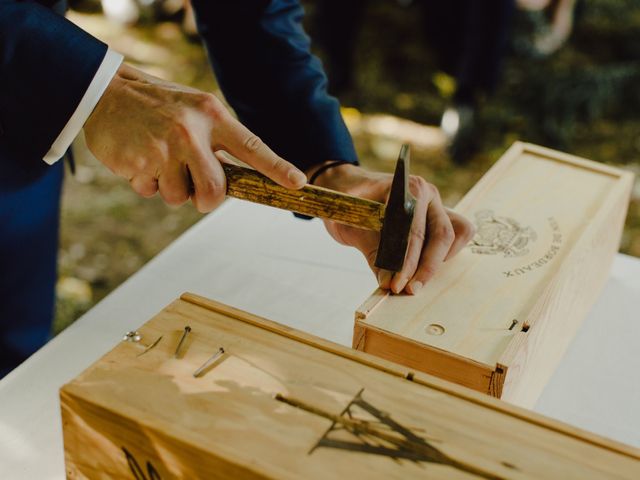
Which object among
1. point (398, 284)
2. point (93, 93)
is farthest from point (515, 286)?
point (93, 93)

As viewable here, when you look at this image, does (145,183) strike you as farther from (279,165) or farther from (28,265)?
(28,265)

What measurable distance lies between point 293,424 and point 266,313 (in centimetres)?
58

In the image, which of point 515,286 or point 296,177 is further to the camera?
point 515,286

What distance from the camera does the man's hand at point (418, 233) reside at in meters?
1.18

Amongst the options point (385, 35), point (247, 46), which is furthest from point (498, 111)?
point (247, 46)

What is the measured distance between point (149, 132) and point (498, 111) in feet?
12.0

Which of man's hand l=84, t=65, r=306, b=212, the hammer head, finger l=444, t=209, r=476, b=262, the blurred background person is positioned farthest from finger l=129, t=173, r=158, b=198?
the blurred background person

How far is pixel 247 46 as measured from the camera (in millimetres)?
1468

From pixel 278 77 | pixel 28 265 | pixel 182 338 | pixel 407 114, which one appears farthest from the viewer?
pixel 407 114

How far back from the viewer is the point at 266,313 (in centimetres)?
140

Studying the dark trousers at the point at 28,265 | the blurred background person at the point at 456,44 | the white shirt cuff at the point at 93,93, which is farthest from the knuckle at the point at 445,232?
the blurred background person at the point at 456,44

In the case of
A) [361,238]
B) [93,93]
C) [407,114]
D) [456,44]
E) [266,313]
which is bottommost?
[407,114]

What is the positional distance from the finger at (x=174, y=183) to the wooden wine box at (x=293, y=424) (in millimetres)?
259

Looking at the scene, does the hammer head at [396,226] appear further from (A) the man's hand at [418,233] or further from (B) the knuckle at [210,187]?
(B) the knuckle at [210,187]
